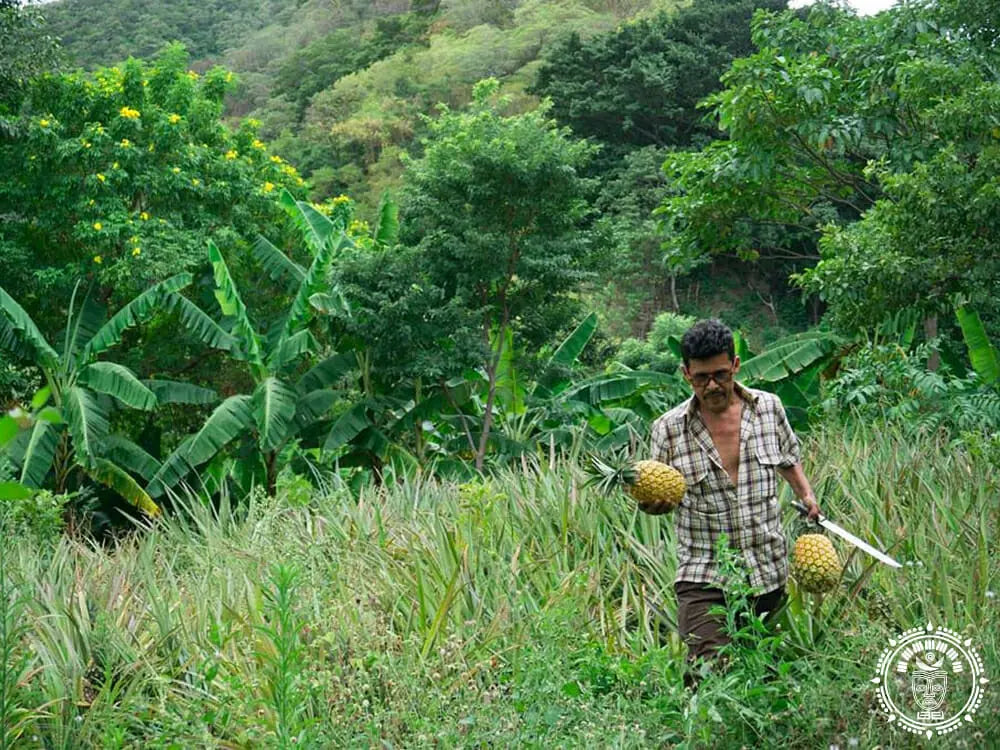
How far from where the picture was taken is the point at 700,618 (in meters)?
4.41

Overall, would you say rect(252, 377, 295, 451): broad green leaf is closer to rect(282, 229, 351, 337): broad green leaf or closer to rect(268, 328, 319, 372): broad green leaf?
rect(268, 328, 319, 372): broad green leaf

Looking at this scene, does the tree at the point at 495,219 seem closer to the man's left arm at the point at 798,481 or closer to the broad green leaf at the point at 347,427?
the broad green leaf at the point at 347,427

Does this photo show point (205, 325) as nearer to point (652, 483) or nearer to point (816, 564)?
point (652, 483)

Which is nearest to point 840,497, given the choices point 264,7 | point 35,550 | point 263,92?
point 35,550

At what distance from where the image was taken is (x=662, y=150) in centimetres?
3275

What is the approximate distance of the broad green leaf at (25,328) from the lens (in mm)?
14641

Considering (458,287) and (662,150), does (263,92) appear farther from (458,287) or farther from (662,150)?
(458,287)

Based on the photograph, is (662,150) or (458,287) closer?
(458,287)

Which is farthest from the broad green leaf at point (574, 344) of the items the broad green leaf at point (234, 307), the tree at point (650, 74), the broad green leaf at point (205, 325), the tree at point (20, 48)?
the tree at point (650, 74)

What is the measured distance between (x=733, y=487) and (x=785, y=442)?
0.30 m

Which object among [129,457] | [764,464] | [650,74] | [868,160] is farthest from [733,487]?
[650,74]

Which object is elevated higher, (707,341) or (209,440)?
(707,341)

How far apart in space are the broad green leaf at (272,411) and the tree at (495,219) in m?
2.46

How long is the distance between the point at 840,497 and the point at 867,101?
5872 mm
